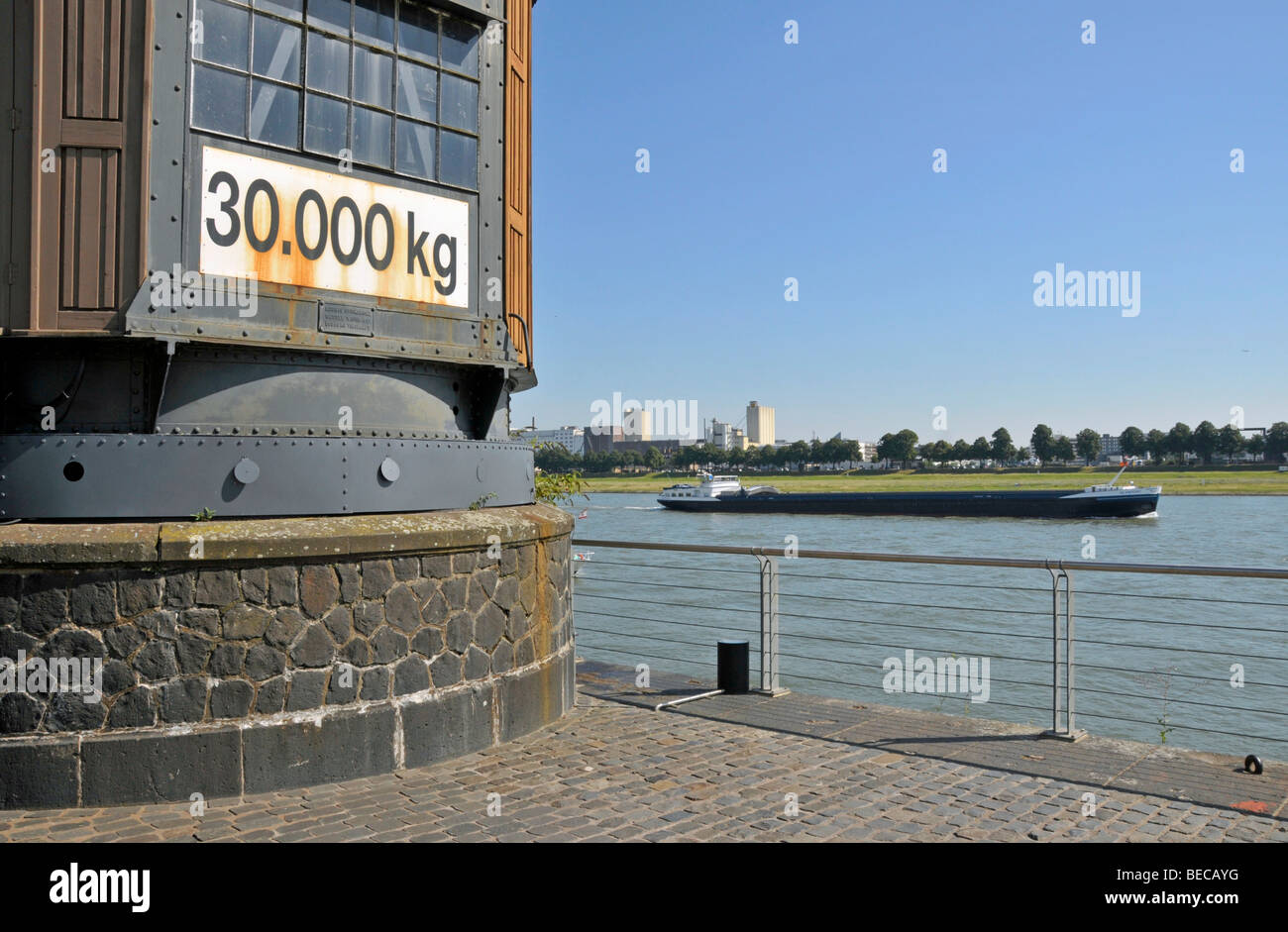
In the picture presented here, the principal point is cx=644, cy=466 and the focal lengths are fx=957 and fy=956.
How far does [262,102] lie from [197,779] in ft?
12.8

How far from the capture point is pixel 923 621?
21.0 metres

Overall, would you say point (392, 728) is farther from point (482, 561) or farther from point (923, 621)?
point (923, 621)

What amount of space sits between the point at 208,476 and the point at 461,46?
350 cm

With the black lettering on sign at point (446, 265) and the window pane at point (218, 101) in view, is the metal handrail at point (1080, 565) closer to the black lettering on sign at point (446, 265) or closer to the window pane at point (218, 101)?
the black lettering on sign at point (446, 265)

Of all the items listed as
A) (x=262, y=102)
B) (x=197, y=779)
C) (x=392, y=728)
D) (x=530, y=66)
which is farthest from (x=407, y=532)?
(x=530, y=66)

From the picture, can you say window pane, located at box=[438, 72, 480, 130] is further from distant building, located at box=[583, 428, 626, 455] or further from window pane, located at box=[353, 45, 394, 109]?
distant building, located at box=[583, 428, 626, 455]

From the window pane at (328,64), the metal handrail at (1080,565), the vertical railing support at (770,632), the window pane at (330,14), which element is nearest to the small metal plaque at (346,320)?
the window pane at (328,64)

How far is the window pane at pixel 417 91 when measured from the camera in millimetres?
6367

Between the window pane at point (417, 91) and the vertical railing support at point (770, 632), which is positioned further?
the vertical railing support at point (770, 632)

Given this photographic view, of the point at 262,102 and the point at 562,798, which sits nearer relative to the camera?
the point at 562,798

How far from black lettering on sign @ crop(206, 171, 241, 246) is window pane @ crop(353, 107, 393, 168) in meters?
0.82

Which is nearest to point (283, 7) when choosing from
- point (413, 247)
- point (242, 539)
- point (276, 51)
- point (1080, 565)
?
point (276, 51)

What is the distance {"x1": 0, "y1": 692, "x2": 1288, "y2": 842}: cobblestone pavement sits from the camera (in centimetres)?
468

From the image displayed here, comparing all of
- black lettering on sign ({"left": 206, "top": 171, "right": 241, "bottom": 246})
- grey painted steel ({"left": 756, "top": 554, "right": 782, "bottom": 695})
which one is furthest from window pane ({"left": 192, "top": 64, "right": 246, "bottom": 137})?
grey painted steel ({"left": 756, "top": 554, "right": 782, "bottom": 695})
